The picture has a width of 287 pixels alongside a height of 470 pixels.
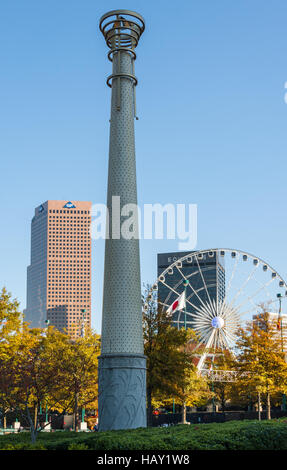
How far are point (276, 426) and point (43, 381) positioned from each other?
1115 cm

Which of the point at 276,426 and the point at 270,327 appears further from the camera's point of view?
the point at 270,327

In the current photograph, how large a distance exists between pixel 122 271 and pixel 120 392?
5019 mm

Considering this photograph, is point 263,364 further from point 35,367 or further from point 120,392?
point 120,392

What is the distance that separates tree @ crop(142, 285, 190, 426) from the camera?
1383 inches

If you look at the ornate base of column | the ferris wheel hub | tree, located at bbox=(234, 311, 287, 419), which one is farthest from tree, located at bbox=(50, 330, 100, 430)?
the ferris wheel hub

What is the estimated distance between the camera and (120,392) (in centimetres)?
2494

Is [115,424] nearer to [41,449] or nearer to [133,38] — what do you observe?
[41,449]

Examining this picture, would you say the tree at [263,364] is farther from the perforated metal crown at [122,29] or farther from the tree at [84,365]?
the perforated metal crown at [122,29]

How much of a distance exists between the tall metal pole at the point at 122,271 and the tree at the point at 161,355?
9.41m

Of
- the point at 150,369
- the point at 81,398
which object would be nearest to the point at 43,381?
the point at 150,369

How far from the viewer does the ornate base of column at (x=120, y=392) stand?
81.3 ft

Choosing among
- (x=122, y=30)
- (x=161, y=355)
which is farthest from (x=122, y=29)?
(x=161, y=355)

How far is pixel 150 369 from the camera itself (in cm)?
3528

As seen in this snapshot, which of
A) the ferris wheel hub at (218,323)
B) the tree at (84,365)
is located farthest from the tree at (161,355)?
the ferris wheel hub at (218,323)
